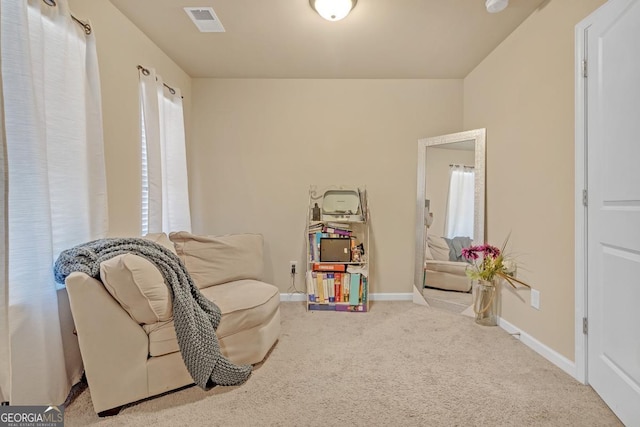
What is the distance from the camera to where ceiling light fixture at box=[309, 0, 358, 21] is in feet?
A: 6.67

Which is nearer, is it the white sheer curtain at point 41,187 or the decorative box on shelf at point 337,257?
the white sheer curtain at point 41,187

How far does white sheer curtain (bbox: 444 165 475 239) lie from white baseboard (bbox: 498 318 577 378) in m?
0.87

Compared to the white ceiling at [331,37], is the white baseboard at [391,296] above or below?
below

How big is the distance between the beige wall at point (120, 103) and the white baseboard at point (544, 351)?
2999 millimetres

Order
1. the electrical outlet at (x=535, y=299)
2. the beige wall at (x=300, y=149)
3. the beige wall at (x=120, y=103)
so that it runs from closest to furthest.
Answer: the beige wall at (x=120, y=103)
the electrical outlet at (x=535, y=299)
the beige wall at (x=300, y=149)

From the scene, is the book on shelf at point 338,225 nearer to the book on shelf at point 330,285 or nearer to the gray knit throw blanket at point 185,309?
the book on shelf at point 330,285

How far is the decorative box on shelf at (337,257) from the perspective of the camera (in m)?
3.09

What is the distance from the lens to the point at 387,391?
5.73 feet

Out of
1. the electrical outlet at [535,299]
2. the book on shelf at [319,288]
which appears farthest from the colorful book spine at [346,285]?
the electrical outlet at [535,299]

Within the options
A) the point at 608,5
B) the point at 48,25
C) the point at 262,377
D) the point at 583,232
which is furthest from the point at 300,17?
the point at 262,377

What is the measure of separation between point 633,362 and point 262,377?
1.85 metres

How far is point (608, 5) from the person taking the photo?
159cm

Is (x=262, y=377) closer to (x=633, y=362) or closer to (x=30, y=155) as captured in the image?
(x=30, y=155)

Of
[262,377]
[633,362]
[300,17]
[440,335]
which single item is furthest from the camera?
[440,335]
